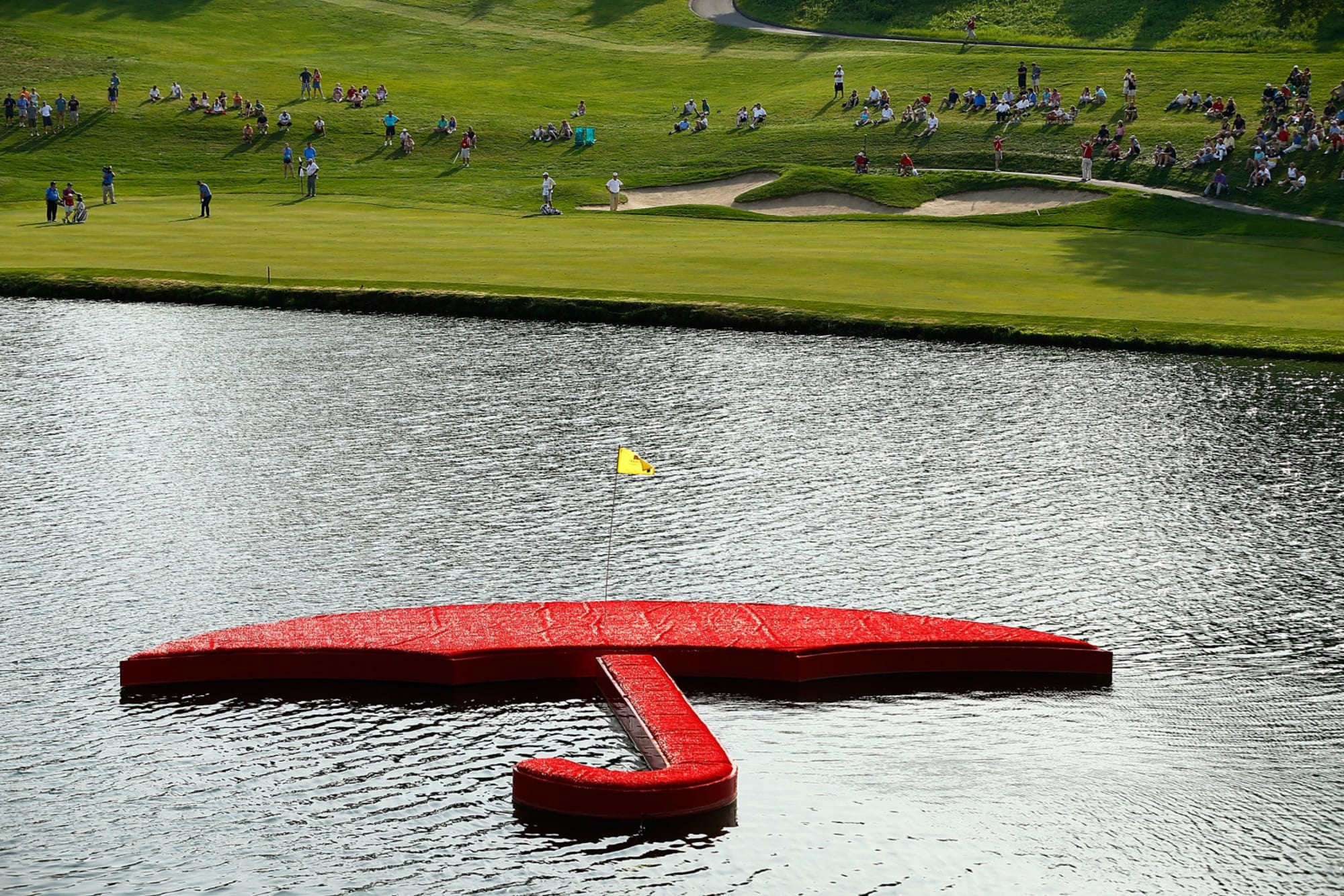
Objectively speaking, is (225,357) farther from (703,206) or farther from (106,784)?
(703,206)

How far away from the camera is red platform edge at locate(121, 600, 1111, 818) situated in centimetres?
1666

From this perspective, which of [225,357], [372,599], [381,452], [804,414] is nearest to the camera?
[372,599]

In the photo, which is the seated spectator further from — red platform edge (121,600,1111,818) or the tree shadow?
the tree shadow

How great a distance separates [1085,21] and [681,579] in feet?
260

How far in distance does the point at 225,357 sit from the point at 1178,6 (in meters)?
73.6

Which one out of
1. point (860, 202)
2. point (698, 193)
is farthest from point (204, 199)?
point (860, 202)

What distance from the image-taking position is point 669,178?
6906 centimetres

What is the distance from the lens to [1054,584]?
20.6m

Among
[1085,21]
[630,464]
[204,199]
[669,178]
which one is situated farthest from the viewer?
[1085,21]

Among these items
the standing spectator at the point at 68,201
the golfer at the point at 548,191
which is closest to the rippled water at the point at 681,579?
the standing spectator at the point at 68,201

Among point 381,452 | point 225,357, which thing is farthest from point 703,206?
point 381,452

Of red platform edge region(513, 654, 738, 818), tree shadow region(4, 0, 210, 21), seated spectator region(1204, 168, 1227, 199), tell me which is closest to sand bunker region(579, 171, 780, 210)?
seated spectator region(1204, 168, 1227, 199)

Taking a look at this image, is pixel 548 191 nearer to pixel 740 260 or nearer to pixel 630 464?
pixel 740 260

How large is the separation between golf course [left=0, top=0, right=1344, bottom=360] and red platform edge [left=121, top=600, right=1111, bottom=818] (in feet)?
67.9
